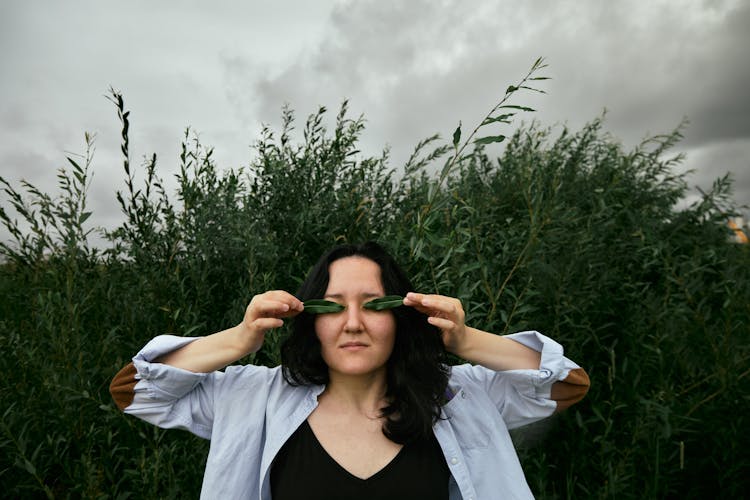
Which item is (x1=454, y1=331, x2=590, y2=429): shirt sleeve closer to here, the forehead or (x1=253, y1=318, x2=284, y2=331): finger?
the forehead

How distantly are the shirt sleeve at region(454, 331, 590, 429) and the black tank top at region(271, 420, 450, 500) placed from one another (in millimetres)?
278

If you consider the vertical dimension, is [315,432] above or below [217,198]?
below

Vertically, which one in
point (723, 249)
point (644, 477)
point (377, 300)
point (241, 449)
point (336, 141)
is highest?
point (336, 141)

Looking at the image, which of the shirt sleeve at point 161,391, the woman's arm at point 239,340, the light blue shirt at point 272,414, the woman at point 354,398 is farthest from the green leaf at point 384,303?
the shirt sleeve at point 161,391

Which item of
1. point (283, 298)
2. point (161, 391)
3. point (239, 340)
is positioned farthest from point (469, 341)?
point (161, 391)

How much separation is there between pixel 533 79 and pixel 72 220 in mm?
2285

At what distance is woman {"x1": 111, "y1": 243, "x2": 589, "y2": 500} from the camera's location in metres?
1.53

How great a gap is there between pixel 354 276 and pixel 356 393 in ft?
1.29

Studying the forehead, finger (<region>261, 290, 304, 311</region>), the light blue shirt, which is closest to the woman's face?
the forehead

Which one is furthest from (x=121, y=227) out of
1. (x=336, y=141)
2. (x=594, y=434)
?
(x=594, y=434)

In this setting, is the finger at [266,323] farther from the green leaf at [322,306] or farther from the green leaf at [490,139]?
the green leaf at [490,139]

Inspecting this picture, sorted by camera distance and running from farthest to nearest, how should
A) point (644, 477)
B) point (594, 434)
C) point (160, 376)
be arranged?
point (594, 434) < point (644, 477) < point (160, 376)

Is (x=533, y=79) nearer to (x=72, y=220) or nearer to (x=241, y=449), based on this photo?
(x=241, y=449)

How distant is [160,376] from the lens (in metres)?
1.51
